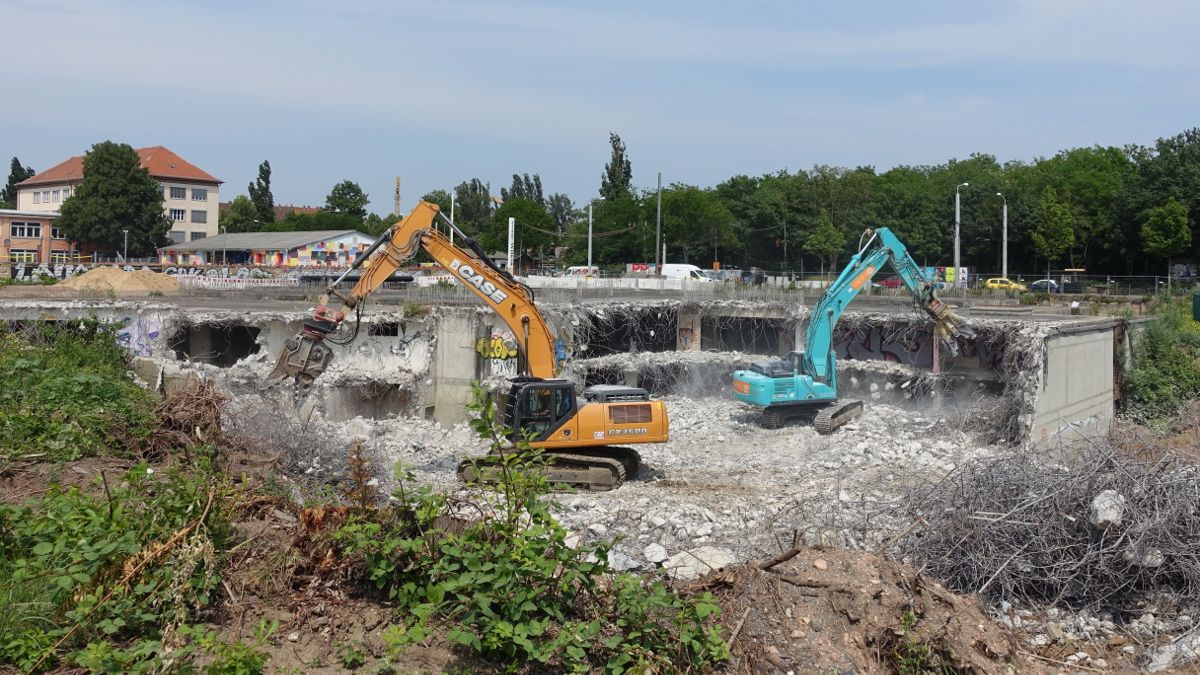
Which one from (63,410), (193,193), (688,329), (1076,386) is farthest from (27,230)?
(1076,386)

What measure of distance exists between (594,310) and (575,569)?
17.6m

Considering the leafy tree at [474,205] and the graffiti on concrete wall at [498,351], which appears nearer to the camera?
the graffiti on concrete wall at [498,351]

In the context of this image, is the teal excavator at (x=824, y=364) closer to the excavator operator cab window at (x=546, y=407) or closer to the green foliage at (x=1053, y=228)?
the excavator operator cab window at (x=546, y=407)

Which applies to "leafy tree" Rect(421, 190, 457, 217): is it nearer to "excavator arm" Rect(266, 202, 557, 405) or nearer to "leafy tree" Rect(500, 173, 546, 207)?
"leafy tree" Rect(500, 173, 546, 207)

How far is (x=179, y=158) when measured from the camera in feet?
252

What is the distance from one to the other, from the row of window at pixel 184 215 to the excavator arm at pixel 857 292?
64862 millimetres

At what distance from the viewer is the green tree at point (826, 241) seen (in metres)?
49.8

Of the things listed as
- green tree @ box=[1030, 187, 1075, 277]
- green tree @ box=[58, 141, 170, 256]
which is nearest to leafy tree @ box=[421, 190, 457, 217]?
green tree @ box=[58, 141, 170, 256]

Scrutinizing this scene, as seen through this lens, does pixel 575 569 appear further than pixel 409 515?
No

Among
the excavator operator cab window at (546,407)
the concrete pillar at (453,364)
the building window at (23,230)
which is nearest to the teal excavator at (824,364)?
the concrete pillar at (453,364)

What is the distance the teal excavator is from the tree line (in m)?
20.9

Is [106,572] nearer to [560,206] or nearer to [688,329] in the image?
[688,329]

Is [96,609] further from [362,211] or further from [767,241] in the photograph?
[362,211]

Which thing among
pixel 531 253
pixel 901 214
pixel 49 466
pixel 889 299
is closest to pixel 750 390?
pixel 889 299
